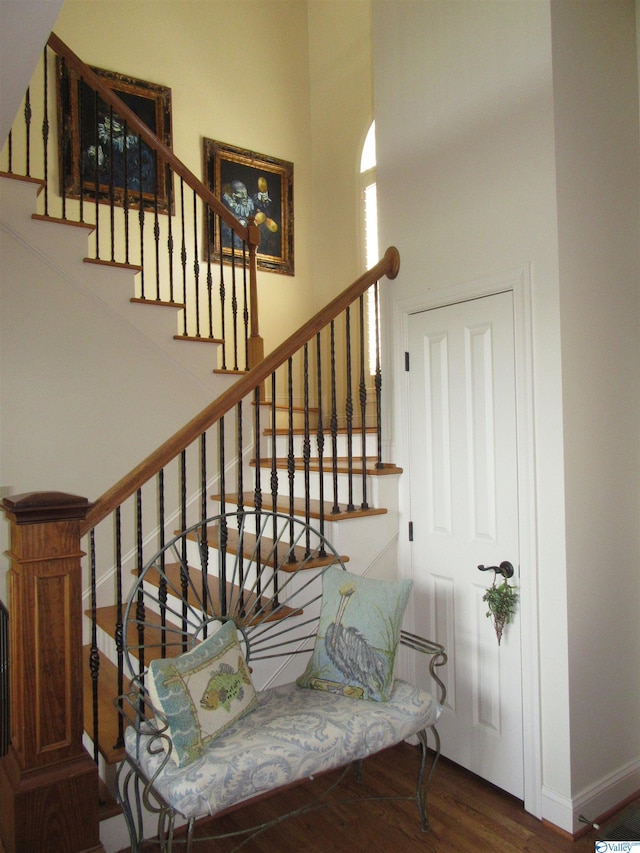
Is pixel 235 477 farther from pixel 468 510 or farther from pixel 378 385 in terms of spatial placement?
pixel 468 510

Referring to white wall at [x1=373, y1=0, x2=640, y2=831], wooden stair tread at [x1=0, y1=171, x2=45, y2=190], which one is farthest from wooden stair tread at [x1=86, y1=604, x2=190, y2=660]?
wooden stair tread at [x1=0, y1=171, x2=45, y2=190]

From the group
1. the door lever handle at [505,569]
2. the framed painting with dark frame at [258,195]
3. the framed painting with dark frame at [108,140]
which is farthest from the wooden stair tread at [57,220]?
the door lever handle at [505,569]

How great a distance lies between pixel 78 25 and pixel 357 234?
100 inches

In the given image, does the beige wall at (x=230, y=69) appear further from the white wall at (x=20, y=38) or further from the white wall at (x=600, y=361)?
the white wall at (x=600, y=361)

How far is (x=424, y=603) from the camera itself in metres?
2.89

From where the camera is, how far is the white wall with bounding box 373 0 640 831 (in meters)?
2.33

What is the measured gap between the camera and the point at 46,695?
6.66 feet

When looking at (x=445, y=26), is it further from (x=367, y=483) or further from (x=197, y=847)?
(x=197, y=847)

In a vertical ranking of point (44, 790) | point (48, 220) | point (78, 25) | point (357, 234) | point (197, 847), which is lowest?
point (197, 847)

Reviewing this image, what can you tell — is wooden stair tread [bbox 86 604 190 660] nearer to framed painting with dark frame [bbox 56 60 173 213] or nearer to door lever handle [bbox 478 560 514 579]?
door lever handle [bbox 478 560 514 579]

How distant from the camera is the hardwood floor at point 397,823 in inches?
86.5

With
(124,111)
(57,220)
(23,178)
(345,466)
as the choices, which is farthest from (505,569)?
(124,111)

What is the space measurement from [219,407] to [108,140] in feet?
10.0

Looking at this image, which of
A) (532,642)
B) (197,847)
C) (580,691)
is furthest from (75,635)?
(580,691)
